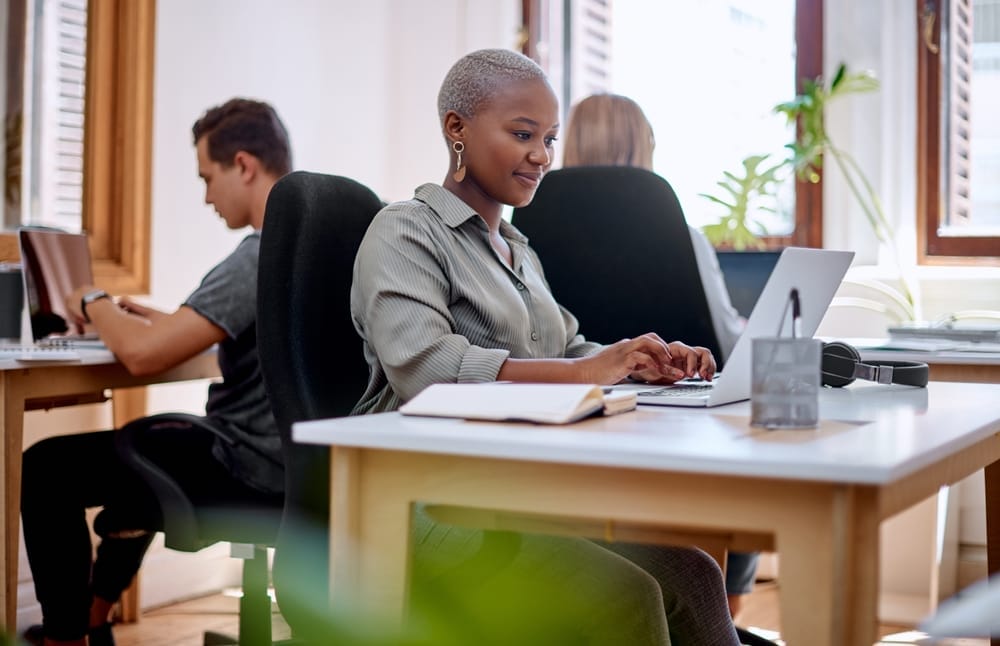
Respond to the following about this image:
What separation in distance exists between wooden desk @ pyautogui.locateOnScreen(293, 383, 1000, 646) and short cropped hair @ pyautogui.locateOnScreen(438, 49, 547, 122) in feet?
2.00

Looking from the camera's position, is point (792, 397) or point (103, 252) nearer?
point (792, 397)

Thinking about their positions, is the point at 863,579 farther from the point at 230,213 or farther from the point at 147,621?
the point at 147,621

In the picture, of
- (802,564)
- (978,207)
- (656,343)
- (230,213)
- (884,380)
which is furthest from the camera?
(978,207)

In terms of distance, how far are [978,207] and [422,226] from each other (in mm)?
2587

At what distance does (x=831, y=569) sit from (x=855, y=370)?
0.70m

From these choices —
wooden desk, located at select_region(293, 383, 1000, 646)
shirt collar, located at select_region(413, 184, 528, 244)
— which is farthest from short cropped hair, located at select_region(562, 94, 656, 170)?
wooden desk, located at select_region(293, 383, 1000, 646)

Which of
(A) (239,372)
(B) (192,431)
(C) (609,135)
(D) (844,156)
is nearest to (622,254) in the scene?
(C) (609,135)

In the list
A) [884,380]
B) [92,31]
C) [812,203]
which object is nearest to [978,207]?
[812,203]

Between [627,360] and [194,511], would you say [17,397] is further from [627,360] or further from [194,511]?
[627,360]

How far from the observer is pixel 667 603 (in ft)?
Result: 4.83

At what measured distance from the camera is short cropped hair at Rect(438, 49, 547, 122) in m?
1.64

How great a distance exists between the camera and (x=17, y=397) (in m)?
2.15

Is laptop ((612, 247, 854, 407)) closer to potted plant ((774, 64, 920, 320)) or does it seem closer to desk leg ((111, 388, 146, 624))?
desk leg ((111, 388, 146, 624))

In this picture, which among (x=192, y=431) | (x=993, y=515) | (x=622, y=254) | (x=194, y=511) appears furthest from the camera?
(x=622, y=254)
